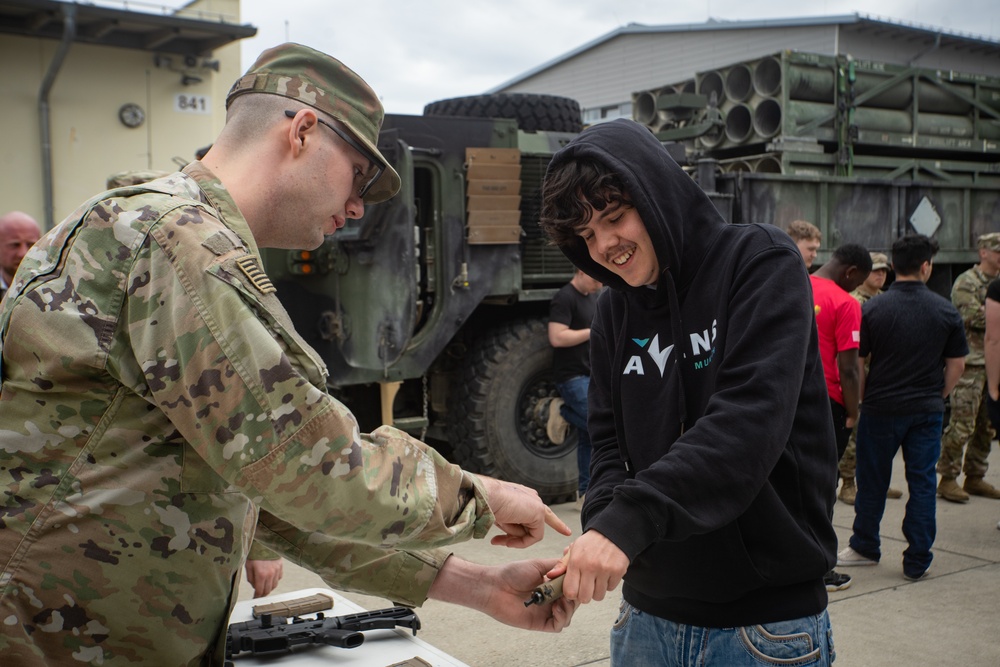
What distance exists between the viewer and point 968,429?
7031 mm

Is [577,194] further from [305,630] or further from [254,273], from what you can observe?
[305,630]

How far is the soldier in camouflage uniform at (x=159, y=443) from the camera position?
1.46 metres

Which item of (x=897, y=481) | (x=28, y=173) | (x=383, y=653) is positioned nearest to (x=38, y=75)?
(x=28, y=173)

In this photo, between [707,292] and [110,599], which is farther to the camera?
[707,292]

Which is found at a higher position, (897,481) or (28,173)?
(28,173)

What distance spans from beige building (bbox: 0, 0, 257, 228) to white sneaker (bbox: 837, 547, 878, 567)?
10.8 m

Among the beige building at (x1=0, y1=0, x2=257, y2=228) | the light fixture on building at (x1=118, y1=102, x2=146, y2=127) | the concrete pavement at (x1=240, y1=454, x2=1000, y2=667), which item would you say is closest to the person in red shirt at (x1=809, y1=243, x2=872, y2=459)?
the concrete pavement at (x1=240, y1=454, x2=1000, y2=667)

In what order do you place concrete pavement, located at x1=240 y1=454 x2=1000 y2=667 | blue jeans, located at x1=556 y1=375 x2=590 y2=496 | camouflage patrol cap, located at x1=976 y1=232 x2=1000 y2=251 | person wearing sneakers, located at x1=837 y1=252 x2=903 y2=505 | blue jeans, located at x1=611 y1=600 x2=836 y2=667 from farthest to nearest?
1. person wearing sneakers, located at x1=837 y1=252 x2=903 y2=505
2. camouflage patrol cap, located at x1=976 y1=232 x2=1000 y2=251
3. blue jeans, located at x1=556 y1=375 x2=590 y2=496
4. concrete pavement, located at x1=240 y1=454 x2=1000 y2=667
5. blue jeans, located at x1=611 y1=600 x2=836 y2=667

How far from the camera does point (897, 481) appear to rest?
309 inches

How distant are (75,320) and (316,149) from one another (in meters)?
0.53

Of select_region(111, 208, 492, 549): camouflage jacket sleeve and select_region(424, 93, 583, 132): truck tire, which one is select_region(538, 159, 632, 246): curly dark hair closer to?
select_region(111, 208, 492, 549): camouflage jacket sleeve

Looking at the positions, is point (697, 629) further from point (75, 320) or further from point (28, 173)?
point (28, 173)

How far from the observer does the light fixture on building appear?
13.4 meters

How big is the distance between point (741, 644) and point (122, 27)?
13349 mm
